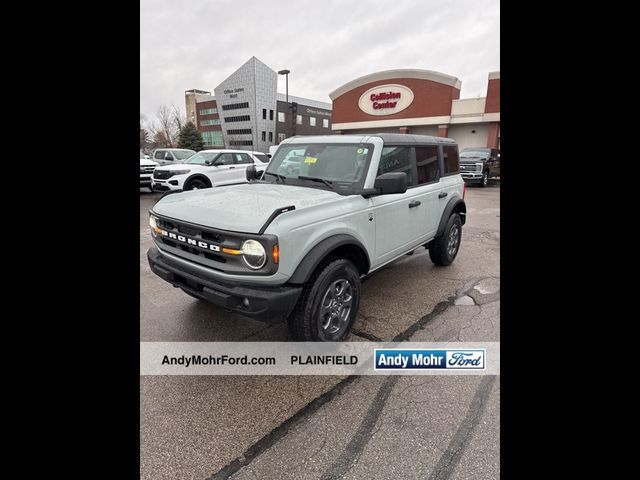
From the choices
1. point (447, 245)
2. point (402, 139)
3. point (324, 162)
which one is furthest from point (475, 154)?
point (324, 162)

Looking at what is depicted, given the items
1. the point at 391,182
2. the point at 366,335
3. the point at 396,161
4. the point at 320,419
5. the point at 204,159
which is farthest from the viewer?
the point at 204,159

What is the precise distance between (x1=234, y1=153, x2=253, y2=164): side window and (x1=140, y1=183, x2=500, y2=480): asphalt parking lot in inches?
378

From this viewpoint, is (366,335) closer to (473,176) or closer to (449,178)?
(449,178)

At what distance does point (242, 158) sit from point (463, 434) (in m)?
11.7

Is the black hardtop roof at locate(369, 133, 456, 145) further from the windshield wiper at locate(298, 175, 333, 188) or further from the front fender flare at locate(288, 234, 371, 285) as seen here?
the front fender flare at locate(288, 234, 371, 285)

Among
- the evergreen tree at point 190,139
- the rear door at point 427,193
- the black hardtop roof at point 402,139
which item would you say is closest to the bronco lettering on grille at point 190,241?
the black hardtop roof at point 402,139

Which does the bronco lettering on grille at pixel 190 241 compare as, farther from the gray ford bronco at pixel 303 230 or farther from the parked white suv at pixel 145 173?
the parked white suv at pixel 145 173

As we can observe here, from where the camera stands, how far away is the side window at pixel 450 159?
482 centimetres

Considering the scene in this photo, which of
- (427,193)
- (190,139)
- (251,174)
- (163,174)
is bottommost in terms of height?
(427,193)

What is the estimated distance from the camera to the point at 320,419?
207 cm

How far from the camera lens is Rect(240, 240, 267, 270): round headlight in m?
2.27

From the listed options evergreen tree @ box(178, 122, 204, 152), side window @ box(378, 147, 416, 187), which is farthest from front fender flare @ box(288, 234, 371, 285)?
evergreen tree @ box(178, 122, 204, 152)
